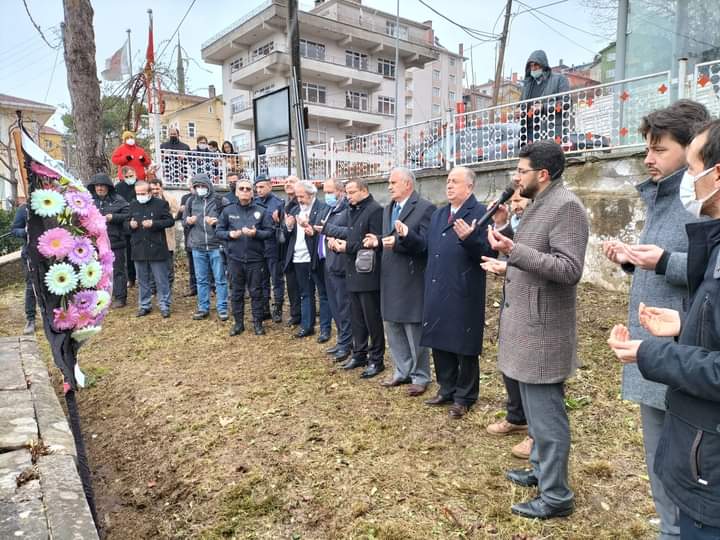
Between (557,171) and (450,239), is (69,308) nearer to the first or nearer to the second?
(450,239)

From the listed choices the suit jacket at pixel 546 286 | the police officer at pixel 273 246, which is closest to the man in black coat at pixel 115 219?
the police officer at pixel 273 246

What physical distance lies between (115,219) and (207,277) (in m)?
1.75

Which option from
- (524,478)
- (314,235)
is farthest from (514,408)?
(314,235)

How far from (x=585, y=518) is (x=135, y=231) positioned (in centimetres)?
681

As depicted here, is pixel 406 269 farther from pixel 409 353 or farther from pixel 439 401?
pixel 439 401

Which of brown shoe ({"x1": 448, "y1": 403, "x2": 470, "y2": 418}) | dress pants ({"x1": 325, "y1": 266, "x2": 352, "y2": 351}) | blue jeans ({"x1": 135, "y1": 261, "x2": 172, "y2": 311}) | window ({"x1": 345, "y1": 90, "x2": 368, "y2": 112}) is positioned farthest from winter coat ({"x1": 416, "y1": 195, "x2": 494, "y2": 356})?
window ({"x1": 345, "y1": 90, "x2": 368, "y2": 112})

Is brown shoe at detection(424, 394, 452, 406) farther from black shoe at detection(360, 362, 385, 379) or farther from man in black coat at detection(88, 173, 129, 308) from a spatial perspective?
man in black coat at detection(88, 173, 129, 308)

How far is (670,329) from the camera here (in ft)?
5.22

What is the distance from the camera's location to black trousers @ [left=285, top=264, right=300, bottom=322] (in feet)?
21.6

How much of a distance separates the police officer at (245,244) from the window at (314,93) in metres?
28.4

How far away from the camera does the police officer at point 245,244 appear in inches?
256

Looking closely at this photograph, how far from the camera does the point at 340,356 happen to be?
18.1 feet

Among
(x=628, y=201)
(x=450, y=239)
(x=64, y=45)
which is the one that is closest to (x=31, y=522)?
(x=450, y=239)

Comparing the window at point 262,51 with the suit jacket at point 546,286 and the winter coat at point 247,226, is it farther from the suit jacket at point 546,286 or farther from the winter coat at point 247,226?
the suit jacket at point 546,286
